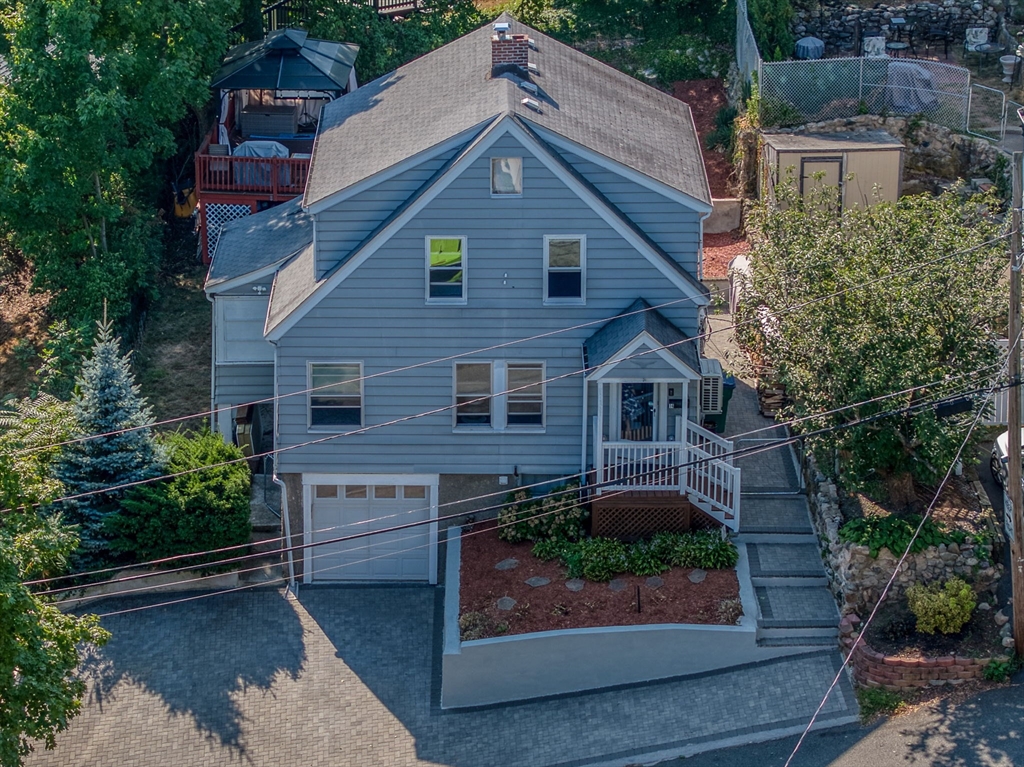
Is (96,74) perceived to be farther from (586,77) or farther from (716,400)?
(716,400)

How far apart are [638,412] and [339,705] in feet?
24.9

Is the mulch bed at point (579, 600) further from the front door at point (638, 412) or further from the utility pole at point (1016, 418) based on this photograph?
the utility pole at point (1016, 418)

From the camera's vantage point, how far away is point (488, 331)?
27203mm

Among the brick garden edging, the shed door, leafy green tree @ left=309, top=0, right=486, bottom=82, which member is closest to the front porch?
the brick garden edging

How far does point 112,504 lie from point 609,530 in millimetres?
9098

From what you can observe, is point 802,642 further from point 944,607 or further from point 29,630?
point 29,630

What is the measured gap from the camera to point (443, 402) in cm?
2747

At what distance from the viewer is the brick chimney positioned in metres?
29.3

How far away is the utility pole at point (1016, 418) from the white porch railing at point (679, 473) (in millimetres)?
5178

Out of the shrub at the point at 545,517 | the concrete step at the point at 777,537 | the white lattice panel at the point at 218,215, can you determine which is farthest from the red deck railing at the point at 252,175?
the concrete step at the point at 777,537

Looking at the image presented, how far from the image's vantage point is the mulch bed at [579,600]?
25.3 m

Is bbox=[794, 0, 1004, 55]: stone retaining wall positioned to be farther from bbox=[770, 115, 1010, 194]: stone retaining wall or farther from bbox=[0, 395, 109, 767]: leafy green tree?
bbox=[0, 395, 109, 767]: leafy green tree

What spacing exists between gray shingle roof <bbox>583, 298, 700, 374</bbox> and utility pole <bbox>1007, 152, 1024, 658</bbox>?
18.7 ft

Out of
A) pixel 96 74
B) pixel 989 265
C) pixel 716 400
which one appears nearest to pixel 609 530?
pixel 716 400
